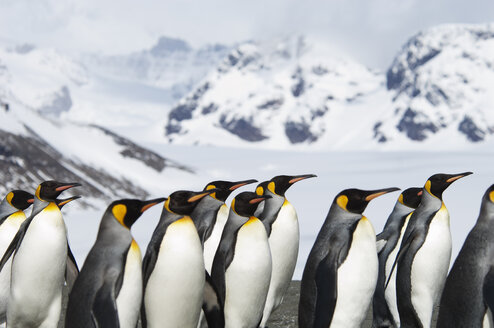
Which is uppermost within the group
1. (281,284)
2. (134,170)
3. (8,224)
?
(8,224)

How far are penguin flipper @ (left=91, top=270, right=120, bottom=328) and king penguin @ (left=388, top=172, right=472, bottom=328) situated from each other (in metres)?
3.12

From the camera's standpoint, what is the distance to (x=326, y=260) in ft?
21.1

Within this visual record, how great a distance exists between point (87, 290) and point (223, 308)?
1.69m

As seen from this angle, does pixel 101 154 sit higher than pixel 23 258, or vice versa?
pixel 23 258

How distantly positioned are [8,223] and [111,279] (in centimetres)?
308

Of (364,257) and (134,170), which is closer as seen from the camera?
(364,257)

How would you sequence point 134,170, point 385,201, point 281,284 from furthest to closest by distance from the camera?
point 134,170
point 385,201
point 281,284

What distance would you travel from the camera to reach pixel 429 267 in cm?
729

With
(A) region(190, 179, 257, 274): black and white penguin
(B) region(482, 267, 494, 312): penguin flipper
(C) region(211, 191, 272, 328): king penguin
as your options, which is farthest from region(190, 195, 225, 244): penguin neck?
(B) region(482, 267, 494, 312): penguin flipper

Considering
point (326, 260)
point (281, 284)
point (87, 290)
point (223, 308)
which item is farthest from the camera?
point (281, 284)

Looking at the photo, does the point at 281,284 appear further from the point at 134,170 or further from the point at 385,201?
the point at 134,170

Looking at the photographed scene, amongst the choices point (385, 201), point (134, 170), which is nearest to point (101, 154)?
point (134, 170)

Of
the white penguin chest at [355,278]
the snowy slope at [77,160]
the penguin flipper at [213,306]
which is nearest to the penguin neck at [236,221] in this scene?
the penguin flipper at [213,306]

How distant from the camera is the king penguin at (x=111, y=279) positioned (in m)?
5.54
